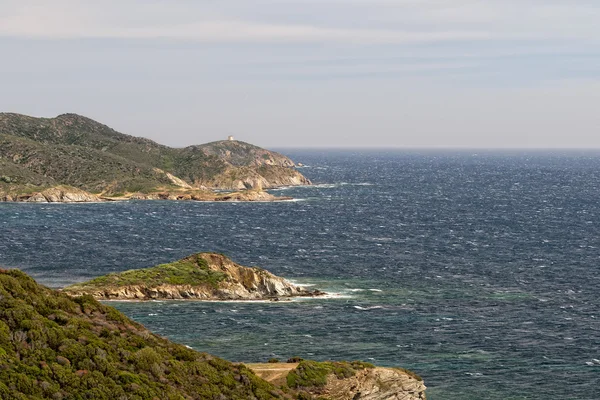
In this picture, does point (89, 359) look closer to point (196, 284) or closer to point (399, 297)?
point (196, 284)

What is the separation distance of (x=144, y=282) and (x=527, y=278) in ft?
189

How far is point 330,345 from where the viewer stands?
87.1 metres

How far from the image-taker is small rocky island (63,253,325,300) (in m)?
110

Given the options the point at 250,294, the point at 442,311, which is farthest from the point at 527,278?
the point at 250,294

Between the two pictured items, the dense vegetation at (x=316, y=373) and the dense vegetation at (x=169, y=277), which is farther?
the dense vegetation at (x=169, y=277)

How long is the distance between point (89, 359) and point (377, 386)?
925 inches

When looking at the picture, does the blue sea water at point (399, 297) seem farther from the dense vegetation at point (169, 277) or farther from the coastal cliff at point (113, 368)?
the coastal cliff at point (113, 368)

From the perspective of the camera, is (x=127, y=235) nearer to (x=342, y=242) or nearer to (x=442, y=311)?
→ (x=342, y=242)

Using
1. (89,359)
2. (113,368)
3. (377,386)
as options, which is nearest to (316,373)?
(377,386)

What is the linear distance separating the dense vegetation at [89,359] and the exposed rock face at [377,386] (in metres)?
5.69

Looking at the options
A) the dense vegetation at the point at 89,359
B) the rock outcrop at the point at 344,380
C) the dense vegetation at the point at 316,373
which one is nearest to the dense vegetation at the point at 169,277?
the rock outcrop at the point at 344,380

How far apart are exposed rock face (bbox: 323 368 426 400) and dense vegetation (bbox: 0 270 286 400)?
5.69 meters

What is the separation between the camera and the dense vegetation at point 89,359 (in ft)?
152

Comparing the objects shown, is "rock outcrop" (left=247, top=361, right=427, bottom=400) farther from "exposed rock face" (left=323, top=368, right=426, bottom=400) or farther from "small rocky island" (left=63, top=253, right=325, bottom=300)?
"small rocky island" (left=63, top=253, right=325, bottom=300)
